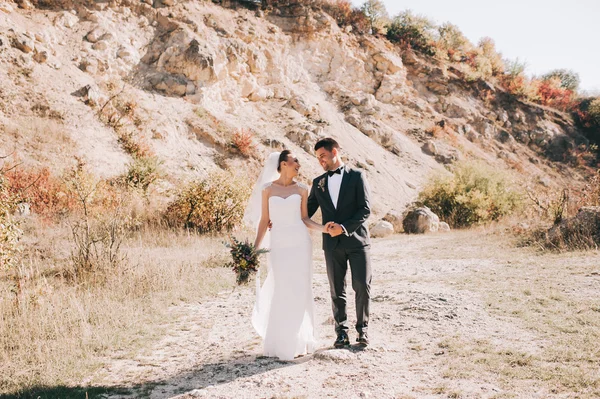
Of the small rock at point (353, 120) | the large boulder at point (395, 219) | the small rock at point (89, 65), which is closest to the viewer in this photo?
the large boulder at point (395, 219)

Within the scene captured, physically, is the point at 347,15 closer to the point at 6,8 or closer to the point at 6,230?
the point at 6,8

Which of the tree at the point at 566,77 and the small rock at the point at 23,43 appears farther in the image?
the tree at the point at 566,77

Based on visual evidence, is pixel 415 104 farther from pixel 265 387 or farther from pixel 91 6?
pixel 265 387

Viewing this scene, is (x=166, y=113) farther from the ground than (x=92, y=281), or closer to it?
farther from the ground

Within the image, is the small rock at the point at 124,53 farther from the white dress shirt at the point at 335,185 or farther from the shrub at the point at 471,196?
the white dress shirt at the point at 335,185

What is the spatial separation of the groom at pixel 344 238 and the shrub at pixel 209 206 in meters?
7.79

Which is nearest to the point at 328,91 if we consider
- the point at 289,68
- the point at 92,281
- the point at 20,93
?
the point at 289,68

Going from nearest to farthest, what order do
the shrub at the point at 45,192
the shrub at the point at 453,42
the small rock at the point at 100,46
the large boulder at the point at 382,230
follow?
1. the shrub at the point at 45,192
2. the large boulder at the point at 382,230
3. the small rock at the point at 100,46
4. the shrub at the point at 453,42

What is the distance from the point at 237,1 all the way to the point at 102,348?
24.0 metres

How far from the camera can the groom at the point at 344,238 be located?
425cm

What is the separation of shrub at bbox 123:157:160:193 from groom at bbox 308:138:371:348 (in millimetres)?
9875

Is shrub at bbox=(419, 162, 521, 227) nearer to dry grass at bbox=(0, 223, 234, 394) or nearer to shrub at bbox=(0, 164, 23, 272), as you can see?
dry grass at bbox=(0, 223, 234, 394)

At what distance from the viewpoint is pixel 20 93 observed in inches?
546

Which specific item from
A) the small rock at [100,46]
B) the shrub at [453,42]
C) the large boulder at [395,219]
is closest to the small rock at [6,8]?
the small rock at [100,46]
